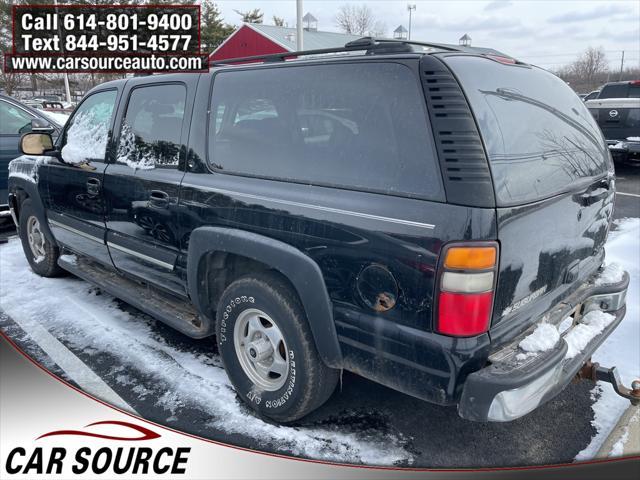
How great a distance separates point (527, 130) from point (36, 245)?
182 inches

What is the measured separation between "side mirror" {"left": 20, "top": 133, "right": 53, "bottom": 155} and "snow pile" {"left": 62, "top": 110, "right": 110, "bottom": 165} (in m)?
0.20

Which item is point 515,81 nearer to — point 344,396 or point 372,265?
point 372,265

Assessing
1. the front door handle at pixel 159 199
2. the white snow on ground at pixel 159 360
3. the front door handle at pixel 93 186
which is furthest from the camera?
the front door handle at pixel 93 186

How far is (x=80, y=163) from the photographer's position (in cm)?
385

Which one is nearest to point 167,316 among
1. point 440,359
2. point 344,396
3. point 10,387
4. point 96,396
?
point 96,396

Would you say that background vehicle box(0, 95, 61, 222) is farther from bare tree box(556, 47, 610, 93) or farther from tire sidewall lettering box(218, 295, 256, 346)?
bare tree box(556, 47, 610, 93)

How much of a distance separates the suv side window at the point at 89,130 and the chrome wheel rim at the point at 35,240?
110cm

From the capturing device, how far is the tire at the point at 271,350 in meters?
2.45

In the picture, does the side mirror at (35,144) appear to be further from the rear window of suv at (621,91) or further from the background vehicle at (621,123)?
the rear window of suv at (621,91)

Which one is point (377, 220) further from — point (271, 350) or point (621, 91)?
point (621, 91)

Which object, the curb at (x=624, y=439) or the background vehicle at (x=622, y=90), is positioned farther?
the background vehicle at (x=622, y=90)

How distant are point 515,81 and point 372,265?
116cm

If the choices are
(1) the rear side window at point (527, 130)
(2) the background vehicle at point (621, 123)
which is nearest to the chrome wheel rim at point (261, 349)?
(1) the rear side window at point (527, 130)

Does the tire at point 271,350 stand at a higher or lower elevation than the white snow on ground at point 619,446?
higher
